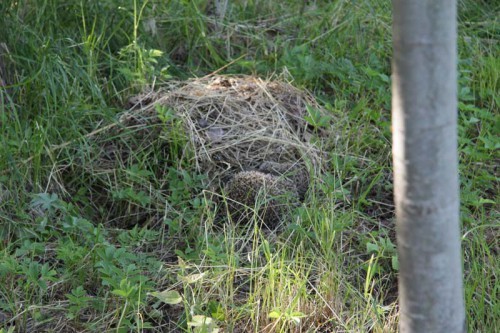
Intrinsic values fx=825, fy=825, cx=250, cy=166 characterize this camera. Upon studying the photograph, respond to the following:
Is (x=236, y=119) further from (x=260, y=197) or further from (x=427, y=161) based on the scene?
(x=427, y=161)

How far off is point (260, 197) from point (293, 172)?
0.27 m

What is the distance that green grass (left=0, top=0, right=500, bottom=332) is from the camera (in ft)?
9.68

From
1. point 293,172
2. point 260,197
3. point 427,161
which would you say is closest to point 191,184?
point 260,197

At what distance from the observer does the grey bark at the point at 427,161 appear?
1.65 metres

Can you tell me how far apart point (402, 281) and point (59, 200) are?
2006 mm

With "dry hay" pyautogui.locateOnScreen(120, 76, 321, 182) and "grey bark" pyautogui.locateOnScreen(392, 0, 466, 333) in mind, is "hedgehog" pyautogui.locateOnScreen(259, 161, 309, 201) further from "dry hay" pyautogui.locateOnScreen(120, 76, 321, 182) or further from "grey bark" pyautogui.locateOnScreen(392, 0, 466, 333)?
"grey bark" pyautogui.locateOnScreen(392, 0, 466, 333)

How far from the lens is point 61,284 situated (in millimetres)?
3135

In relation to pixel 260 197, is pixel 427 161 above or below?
above

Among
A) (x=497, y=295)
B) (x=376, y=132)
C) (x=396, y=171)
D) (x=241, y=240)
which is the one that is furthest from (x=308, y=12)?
(x=396, y=171)

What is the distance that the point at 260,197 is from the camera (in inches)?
137

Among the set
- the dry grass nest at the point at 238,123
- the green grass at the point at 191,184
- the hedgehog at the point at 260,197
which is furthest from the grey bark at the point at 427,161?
the dry grass nest at the point at 238,123

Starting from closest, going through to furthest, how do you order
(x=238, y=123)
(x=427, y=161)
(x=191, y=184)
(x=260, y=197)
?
(x=427, y=161) → (x=260, y=197) → (x=191, y=184) → (x=238, y=123)

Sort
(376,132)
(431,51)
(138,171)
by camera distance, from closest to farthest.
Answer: (431,51)
(138,171)
(376,132)

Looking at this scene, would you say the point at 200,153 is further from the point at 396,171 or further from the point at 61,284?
the point at 396,171
